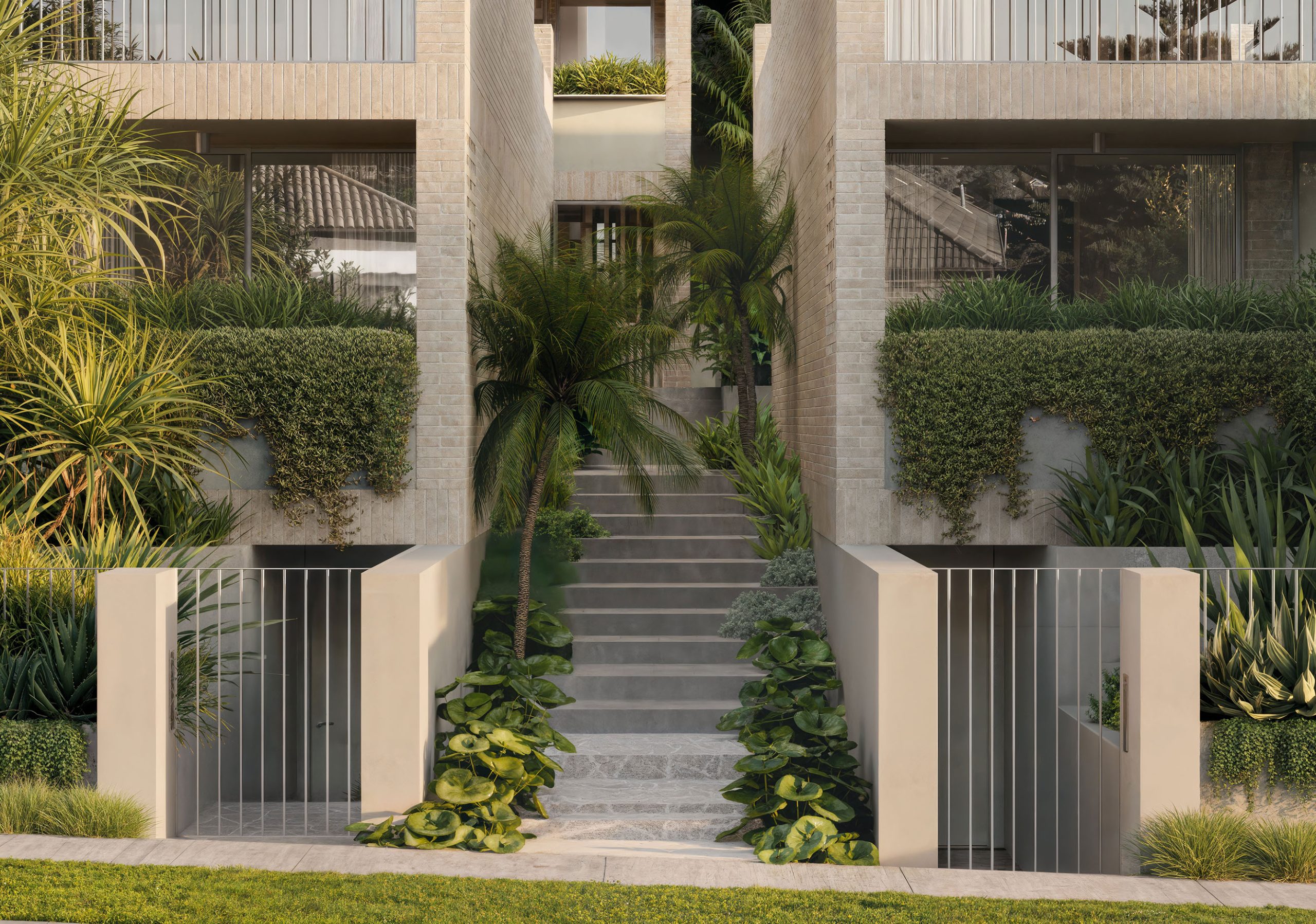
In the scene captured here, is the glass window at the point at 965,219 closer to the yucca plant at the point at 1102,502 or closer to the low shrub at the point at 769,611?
the yucca plant at the point at 1102,502

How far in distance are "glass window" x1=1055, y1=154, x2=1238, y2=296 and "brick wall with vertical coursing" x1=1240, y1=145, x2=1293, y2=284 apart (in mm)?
138

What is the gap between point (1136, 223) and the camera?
10.5 meters

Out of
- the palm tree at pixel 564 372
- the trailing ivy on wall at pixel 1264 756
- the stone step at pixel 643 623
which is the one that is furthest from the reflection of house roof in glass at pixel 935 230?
the trailing ivy on wall at pixel 1264 756

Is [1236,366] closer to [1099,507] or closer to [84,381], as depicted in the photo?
[1099,507]

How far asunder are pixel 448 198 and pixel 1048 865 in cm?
694

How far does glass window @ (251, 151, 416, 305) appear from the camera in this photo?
10.4 meters

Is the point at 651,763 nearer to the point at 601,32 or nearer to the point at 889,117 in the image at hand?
the point at 889,117

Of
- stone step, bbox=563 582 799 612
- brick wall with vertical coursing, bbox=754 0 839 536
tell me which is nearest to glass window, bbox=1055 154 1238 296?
brick wall with vertical coursing, bbox=754 0 839 536

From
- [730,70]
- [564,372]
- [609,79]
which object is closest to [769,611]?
[564,372]

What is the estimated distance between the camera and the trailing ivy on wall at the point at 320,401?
343 inches

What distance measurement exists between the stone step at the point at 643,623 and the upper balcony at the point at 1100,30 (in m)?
5.03

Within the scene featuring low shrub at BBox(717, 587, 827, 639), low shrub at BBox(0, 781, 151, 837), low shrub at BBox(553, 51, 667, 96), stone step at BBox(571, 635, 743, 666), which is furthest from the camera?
low shrub at BBox(553, 51, 667, 96)

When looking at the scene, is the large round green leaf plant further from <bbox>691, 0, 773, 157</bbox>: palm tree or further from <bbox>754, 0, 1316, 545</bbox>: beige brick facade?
<bbox>691, 0, 773, 157</bbox>: palm tree

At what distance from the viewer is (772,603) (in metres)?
9.88
